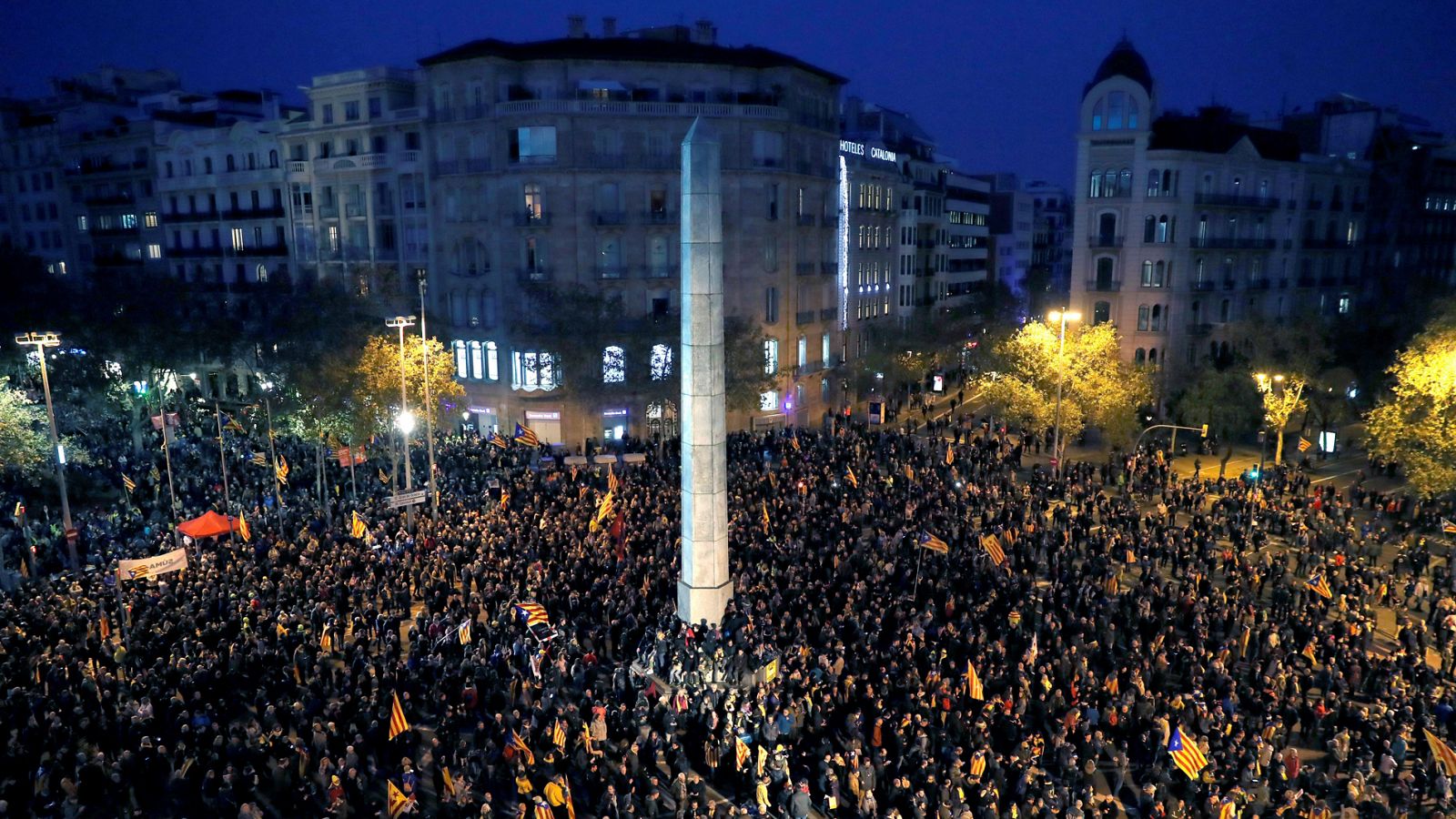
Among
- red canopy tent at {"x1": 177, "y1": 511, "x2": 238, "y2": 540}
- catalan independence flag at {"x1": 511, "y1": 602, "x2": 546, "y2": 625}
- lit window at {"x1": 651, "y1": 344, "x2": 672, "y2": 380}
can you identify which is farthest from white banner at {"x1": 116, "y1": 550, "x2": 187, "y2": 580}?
lit window at {"x1": 651, "y1": 344, "x2": 672, "y2": 380}

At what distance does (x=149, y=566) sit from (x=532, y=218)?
2956 cm

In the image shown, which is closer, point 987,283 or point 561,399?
point 561,399

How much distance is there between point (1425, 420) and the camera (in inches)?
1313

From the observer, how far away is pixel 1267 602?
90.3 ft

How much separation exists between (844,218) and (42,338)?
47.4 metres

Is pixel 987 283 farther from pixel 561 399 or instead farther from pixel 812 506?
pixel 812 506

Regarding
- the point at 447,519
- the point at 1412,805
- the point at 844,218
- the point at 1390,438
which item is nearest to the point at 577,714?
the point at 447,519

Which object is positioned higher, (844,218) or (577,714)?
(844,218)

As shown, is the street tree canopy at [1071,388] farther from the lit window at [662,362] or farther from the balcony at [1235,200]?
the balcony at [1235,200]

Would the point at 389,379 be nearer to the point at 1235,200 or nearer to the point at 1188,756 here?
the point at 1188,756

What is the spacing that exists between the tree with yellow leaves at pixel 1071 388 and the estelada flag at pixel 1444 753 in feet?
83.3

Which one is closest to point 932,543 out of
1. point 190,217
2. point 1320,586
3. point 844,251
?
point 1320,586

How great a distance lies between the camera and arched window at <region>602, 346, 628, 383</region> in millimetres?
46969

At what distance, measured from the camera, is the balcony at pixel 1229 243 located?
57.8 meters
